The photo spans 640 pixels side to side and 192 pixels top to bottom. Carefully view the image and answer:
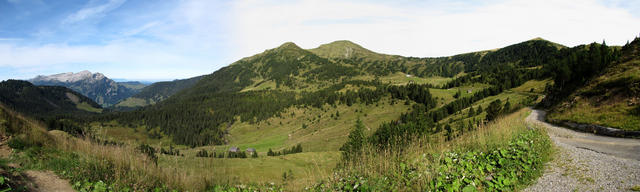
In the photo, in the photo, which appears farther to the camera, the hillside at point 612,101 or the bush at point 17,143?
the hillside at point 612,101

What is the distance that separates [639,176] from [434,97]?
506ft

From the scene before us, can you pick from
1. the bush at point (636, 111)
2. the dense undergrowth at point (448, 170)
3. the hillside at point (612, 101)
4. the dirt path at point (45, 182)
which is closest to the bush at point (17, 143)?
the dirt path at point (45, 182)

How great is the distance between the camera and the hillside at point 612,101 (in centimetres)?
1903

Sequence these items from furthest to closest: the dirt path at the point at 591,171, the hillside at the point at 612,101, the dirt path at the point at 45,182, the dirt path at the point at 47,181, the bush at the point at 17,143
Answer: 1. the hillside at the point at 612,101
2. the bush at the point at 17,143
3. the dirt path at the point at 591,171
4. the dirt path at the point at 47,181
5. the dirt path at the point at 45,182

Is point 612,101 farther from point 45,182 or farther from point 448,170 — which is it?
point 45,182

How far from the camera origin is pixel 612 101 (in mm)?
22156

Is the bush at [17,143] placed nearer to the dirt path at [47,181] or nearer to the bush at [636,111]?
the dirt path at [47,181]

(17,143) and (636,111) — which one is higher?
(17,143)

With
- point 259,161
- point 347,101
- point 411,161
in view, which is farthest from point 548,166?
point 347,101

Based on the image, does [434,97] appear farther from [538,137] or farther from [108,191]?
[108,191]

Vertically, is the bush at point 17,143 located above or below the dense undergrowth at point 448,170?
above

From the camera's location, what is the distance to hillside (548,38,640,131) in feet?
62.4

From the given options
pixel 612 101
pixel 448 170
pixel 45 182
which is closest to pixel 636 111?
pixel 612 101

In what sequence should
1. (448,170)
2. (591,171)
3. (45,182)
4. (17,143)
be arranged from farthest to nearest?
(17,143), (591,171), (448,170), (45,182)
